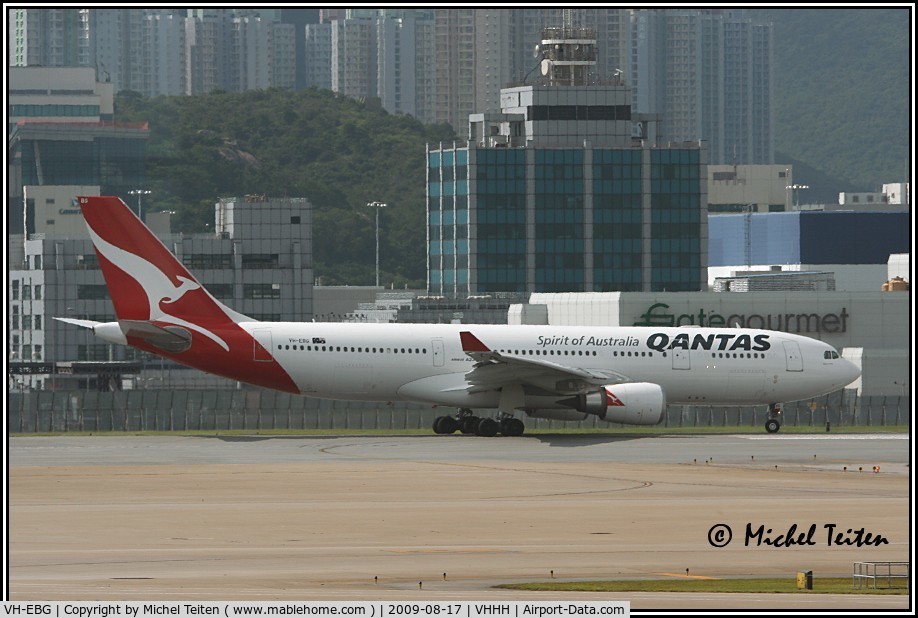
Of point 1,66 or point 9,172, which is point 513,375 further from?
point 9,172

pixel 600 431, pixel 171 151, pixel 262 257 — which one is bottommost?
pixel 600 431

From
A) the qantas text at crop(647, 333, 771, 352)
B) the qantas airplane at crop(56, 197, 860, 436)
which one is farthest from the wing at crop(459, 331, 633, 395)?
the qantas text at crop(647, 333, 771, 352)

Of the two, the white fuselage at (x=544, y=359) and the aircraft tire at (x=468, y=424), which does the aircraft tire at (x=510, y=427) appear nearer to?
the white fuselage at (x=544, y=359)

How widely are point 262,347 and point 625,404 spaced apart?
40.0ft

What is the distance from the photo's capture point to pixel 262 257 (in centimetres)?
12306

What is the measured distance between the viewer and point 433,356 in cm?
5622

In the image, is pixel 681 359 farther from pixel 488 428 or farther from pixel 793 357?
pixel 488 428

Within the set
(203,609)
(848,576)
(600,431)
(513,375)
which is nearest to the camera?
(203,609)

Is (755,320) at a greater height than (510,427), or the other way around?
(755,320)

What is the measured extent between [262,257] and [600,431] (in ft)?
213

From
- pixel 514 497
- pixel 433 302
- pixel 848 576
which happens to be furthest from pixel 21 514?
pixel 433 302
